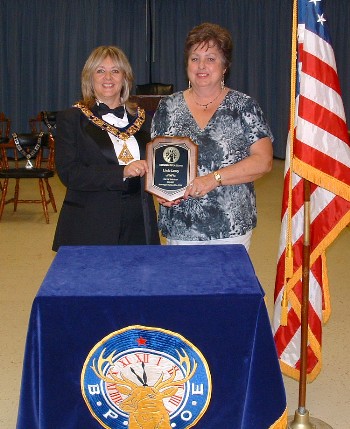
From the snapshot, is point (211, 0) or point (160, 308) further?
point (211, 0)

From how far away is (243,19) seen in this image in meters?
12.0

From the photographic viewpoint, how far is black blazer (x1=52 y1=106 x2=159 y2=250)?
2918 mm

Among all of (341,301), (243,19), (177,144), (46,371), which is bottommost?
(341,301)

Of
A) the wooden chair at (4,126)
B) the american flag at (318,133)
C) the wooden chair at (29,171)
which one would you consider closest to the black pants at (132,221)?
the american flag at (318,133)

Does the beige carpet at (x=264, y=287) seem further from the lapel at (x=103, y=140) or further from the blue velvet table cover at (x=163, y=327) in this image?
the lapel at (x=103, y=140)

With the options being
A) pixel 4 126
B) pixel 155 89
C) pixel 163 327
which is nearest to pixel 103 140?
pixel 163 327

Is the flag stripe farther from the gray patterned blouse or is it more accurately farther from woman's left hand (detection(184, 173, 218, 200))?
woman's left hand (detection(184, 173, 218, 200))

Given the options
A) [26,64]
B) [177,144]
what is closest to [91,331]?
[177,144]

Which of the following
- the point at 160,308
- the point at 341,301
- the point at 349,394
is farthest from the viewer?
the point at 341,301

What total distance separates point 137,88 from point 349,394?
333 inches

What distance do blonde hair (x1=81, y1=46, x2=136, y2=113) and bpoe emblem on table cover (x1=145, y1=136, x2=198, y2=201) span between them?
44 centimetres

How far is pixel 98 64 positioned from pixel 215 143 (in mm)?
678

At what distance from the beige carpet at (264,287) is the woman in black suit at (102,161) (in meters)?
0.94

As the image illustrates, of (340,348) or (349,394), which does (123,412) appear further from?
(340,348)
